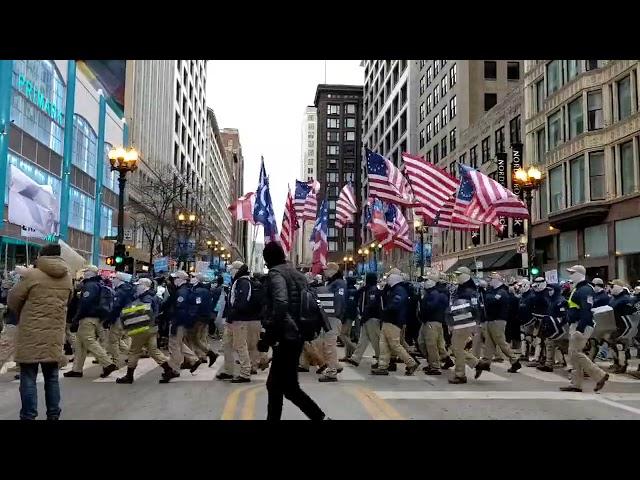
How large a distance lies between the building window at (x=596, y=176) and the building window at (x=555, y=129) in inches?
125

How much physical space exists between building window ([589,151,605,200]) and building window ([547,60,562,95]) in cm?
522

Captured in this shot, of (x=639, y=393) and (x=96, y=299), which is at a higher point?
(x=96, y=299)

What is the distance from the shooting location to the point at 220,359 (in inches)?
587

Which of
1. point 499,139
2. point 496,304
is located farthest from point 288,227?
point 499,139

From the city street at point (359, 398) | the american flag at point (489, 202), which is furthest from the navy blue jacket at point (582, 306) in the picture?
the american flag at point (489, 202)

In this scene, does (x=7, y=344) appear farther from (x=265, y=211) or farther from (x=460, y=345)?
(x=265, y=211)

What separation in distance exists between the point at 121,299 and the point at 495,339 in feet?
24.7

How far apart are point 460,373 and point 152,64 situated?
55421 millimetres

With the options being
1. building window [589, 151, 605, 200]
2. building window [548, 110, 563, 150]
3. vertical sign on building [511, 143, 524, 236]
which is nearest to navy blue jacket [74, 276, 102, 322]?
building window [589, 151, 605, 200]

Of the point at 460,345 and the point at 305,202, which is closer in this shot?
the point at 460,345

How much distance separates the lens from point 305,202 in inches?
1041
